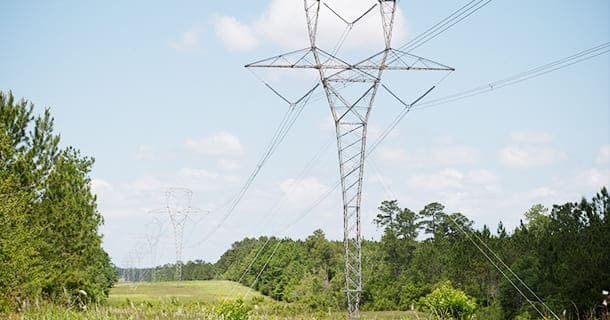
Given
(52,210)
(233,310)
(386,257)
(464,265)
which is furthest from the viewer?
(386,257)

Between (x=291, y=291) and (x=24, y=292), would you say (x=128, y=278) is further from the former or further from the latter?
(x=24, y=292)

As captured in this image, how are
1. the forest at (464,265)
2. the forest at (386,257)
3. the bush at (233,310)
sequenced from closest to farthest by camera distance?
Result: the bush at (233,310), the forest at (386,257), the forest at (464,265)

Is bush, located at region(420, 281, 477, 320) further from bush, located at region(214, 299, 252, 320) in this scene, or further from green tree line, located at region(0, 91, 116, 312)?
green tree line, located at region(0, 91, 116, 312)

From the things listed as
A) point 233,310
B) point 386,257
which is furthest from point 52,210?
point 386,257

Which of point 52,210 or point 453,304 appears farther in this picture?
point 52,210

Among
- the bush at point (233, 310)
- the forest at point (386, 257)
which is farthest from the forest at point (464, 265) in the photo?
the bush at point (233, 310)

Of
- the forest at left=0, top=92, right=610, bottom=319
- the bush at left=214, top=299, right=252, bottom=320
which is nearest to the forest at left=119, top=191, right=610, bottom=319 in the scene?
the forest at left=0, top=92, right=610, bottom=319

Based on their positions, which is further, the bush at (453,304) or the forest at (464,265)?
the forest at (464,265)

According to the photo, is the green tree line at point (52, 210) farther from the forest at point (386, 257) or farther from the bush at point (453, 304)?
→ the bush at point (453, 304)

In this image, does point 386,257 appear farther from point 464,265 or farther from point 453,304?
point 453,304

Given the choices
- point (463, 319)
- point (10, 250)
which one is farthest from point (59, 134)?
point (463, 319)

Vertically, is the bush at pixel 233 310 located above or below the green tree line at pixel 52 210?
below

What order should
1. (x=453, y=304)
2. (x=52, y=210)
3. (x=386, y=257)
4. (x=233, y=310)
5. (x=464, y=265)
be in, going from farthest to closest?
(x=386, y=257) < (x=464, y=265) < (x=52, y=210) < (x=453, y=304) < (x=233, y=310)

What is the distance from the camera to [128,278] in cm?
9388
